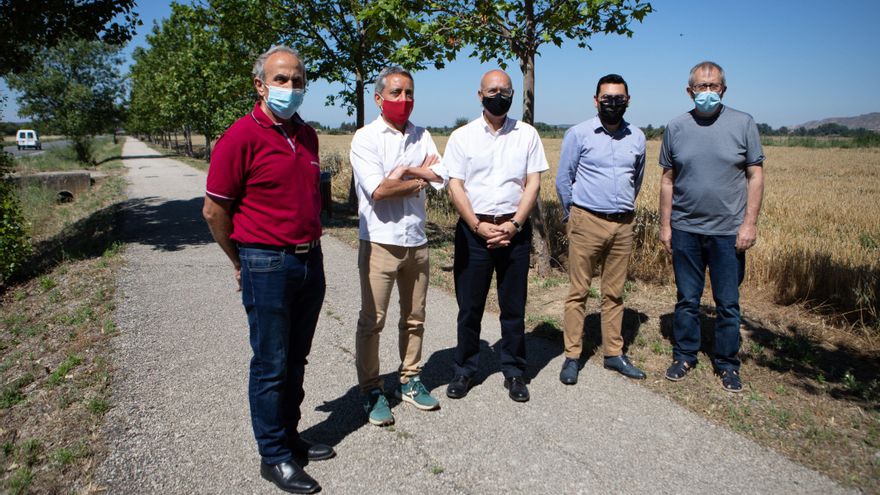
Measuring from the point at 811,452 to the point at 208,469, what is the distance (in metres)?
3.40

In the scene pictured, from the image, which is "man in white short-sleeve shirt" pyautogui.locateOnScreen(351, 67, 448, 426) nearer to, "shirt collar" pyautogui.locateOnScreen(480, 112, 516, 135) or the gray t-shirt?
"shirt collar" pyautogui.locateOnScreen(480, 112, 516, 135)

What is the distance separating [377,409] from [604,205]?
2.20 m

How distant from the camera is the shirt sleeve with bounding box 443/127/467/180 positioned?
381cm

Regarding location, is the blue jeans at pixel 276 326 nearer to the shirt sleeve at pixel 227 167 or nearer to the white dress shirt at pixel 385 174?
the shirt sleeve at pixel 227 167

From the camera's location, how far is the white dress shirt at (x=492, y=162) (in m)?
3.79

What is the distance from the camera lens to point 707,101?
3986mm

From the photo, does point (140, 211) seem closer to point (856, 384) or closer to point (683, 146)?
point (683, 146)

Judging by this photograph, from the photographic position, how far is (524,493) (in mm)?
2865

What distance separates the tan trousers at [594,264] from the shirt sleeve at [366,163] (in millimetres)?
1738

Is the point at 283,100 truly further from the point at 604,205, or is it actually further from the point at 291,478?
the point at 604,205

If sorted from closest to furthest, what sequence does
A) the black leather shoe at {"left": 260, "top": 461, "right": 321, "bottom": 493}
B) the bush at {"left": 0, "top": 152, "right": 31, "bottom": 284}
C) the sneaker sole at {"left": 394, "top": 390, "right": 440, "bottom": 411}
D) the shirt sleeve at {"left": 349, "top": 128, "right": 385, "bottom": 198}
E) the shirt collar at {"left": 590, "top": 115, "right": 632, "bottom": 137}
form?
the black leather shoe at {"left": 260, "top": 461, "right": 321, "bottom": 493} → the shirt sleeve at {"left": 349, "top": 128, "right": 385, "bottom": 198} → the sneaker sole at {"left": 394, "top": 390, "right": 440, "bottom": 411} → the shirt collar at {"left": 590, "top": 115, "right": 632, "bottom": 137} → the bush at {"left": 0, "top": 152, "right": 31, "bottom": 284}

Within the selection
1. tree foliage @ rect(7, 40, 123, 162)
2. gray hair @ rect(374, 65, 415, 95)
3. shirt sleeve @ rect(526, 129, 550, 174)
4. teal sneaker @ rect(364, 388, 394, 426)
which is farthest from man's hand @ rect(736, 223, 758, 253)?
tree foliage @ rect(7, 40, 123, 162)

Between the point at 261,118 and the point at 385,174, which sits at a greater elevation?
the point at 261,118

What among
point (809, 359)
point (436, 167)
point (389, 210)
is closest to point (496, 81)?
point (436, 167)
